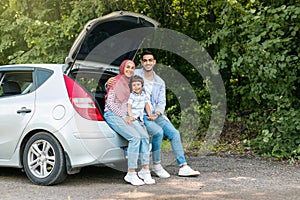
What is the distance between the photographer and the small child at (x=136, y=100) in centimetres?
602

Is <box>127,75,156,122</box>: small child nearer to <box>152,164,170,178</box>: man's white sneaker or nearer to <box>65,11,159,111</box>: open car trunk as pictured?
<box>65,11,159,111</box>: open car trunk

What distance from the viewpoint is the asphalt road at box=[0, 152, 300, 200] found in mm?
5215

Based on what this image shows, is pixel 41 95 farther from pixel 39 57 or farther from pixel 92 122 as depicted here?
pixel 39 57

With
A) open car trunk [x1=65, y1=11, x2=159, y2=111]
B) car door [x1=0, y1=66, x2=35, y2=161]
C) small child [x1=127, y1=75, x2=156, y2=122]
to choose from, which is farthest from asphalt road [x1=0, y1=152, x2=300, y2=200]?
open car trunk [x1=65, y1=11, x2=159, y2=111]

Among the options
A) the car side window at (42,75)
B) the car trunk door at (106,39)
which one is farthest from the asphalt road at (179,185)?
the car trunk door at (106,39)

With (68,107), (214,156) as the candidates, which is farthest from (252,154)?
(68,107)

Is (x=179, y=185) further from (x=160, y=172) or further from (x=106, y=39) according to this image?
(x=106, y=39)

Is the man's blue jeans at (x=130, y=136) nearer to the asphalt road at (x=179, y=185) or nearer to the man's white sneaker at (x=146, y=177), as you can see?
the man's white sneaker at (x=146, y=177)

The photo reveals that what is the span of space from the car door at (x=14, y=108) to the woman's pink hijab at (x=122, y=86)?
3.36 feet

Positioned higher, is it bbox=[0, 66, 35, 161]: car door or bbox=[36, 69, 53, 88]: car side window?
bbox=[36, 69, 53, 88]: car side window

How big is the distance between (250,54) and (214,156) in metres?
1.85

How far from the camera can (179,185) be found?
575 cm

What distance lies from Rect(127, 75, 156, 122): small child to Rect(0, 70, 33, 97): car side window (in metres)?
1.29

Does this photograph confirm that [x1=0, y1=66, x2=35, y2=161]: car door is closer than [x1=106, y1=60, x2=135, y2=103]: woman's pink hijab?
Yes
